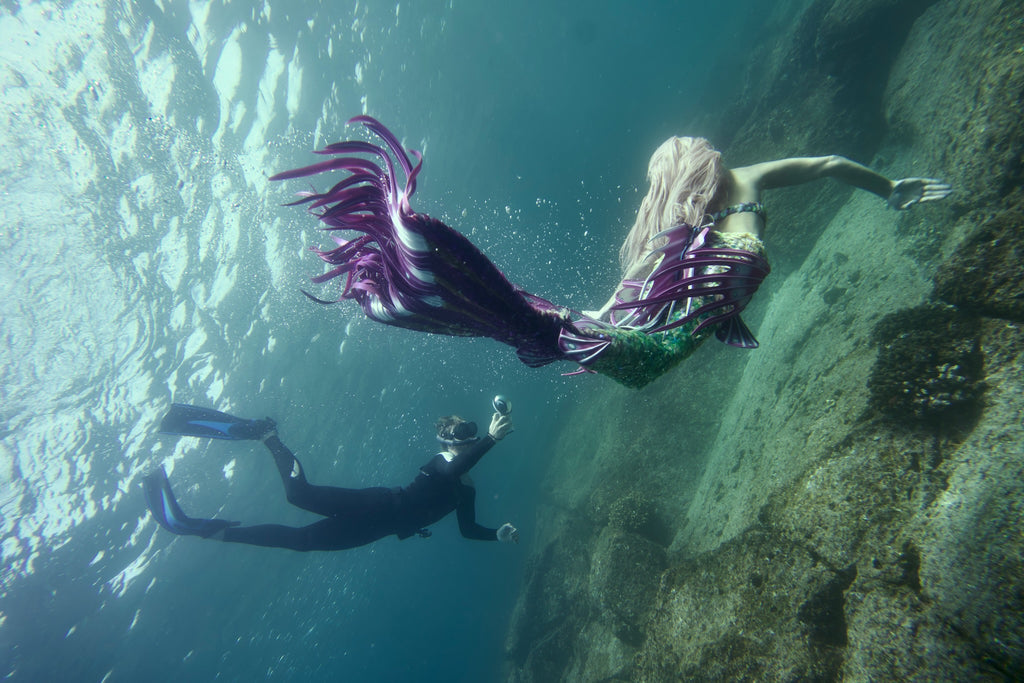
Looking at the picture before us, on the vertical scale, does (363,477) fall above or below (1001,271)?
below

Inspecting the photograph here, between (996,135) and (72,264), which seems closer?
(996,135)

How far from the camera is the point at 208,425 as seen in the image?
30.3 feet

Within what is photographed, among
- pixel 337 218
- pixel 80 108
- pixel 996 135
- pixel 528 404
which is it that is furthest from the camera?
pixel 528 404

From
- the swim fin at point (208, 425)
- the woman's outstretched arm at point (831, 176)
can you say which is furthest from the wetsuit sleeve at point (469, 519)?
the woman's outstretched arm at point (831, 176)

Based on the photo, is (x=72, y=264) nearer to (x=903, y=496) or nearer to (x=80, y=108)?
(x=80, y=108)

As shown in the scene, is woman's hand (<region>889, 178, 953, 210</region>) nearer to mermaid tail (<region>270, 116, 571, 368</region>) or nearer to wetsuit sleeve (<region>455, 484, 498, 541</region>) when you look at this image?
mermaid tail (<region>270, 116, 571, 368</region>)

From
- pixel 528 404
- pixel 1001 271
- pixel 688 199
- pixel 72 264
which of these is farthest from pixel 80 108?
pixel 528 404

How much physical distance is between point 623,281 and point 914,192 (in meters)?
2.19

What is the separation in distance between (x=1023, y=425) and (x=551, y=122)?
19034 millimetres

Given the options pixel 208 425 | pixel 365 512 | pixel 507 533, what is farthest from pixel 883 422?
pixel 208 425

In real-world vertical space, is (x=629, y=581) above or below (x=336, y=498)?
above

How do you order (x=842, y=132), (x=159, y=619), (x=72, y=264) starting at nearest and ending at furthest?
1. (x=842, y=132)
2. (x=72, y=264)
3. (x=159, y=619)

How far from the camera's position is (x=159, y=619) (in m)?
15.9

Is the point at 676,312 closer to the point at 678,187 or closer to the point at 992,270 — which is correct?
the point at 678,187
